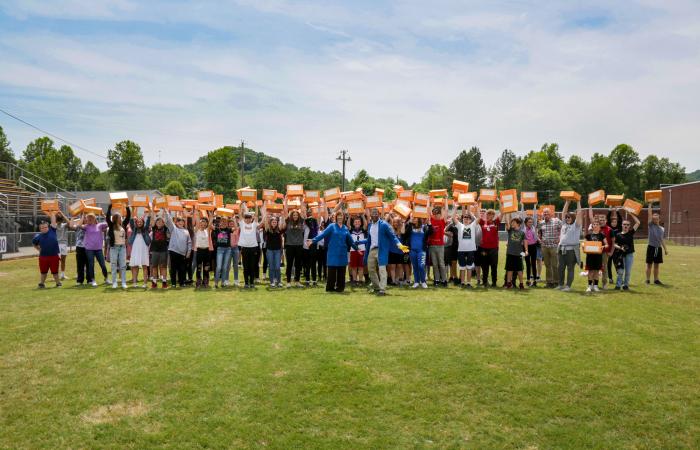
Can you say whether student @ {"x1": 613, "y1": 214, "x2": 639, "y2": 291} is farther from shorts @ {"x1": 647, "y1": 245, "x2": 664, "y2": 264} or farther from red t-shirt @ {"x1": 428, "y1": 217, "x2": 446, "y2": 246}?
red t-shirt @ {"x1": 428, "y1": 217, "x2": 446, "y2": 246}

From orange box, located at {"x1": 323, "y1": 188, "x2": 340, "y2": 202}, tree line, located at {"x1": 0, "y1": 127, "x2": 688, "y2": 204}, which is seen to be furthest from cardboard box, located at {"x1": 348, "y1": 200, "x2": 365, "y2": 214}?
tree line, located at {"x1": 0, "y1": 127, "x2": 688, "y2": 204}

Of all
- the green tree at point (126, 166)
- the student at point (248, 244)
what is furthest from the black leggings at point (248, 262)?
the green tree at point (126, 166)

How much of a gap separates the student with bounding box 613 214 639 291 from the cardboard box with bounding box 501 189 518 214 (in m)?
3.11

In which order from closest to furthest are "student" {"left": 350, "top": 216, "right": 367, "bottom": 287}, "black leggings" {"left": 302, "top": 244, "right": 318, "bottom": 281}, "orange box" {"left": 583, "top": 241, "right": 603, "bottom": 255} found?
"orange box" {"left": 583, "top": 241, "right": 603, "bottom": 255} → "student" {"left": 350, "top": 216, "right": 367, "bottom": 287} → "black leggings" {"left": 302, "top": 244, "right": 318, "bottom": 281}

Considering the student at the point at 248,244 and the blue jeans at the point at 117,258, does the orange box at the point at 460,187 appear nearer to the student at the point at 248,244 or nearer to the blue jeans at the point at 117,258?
the student at the point at 248,244

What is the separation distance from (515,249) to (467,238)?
1.30m

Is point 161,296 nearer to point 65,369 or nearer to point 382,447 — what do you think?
point 65,369

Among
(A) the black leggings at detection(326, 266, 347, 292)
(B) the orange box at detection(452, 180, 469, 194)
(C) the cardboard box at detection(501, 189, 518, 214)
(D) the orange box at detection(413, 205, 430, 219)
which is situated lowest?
(A) the black leggings at detection(326, 266, 347, 292)

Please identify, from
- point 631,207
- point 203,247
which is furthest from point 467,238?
point 203,247

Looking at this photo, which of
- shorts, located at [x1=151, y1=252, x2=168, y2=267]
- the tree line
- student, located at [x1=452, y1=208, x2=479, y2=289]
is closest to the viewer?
shorts, located at [x1=151, y1=252, x2=168, y2=267]

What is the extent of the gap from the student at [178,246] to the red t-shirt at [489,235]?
8147 millimetres

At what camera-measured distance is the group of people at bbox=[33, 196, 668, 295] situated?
1247 cm

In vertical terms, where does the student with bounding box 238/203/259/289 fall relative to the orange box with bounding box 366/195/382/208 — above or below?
below

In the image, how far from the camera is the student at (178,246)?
12789 millimetres
